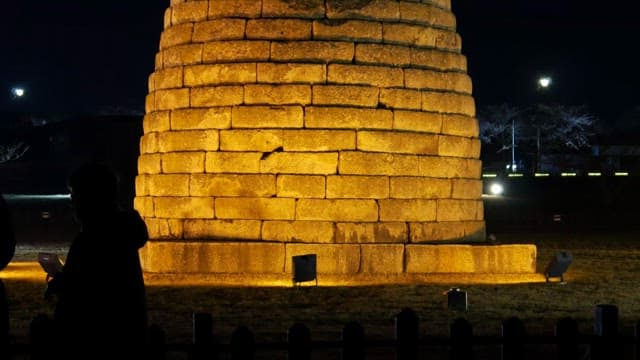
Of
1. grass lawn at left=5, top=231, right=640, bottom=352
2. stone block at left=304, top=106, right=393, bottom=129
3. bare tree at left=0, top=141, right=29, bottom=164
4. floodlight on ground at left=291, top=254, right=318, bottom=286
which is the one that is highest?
bare tree at left=0, top=141, right=29, bottom=164

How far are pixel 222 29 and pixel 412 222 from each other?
456 cm

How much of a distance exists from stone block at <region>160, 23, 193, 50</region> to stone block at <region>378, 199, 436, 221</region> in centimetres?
442

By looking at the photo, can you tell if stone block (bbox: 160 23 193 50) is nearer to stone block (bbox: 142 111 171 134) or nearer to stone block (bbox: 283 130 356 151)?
stone block (bbox: 142 111 171 134)

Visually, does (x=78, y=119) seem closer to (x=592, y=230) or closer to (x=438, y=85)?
(x=592, y=230)

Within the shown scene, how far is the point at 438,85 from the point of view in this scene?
752 inches

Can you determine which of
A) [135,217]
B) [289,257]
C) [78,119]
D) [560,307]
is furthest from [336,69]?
[78,119]

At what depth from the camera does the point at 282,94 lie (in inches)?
712

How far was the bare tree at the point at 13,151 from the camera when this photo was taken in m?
81.6

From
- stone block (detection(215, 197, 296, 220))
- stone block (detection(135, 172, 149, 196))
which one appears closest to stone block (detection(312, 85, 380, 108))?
stone block (detection(215, 197, 296, 220))

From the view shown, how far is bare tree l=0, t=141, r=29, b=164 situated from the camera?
8156 cm

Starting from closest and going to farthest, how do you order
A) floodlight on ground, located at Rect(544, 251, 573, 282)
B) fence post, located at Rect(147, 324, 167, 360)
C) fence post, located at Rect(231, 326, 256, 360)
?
fence post, located at Rect(147, 324, 167, 360) → fence post, located at Rect(231, 326, 256, 360) → floodlight on ground, located at Rect(544, 251, 573, 282)

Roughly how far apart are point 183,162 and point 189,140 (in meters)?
0.39

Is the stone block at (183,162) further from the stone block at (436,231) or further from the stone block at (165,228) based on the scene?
the stone block at (436,231)

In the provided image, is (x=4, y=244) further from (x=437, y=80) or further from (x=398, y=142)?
(x=437, y=80)
